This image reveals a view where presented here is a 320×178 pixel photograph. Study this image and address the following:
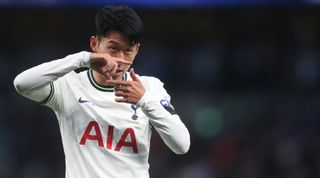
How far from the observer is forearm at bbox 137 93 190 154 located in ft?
13.1

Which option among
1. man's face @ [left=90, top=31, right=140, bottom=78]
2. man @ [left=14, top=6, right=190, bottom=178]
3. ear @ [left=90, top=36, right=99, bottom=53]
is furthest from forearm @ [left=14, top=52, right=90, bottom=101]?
ear @ [left=90, top=36, right=99, bottom=53]

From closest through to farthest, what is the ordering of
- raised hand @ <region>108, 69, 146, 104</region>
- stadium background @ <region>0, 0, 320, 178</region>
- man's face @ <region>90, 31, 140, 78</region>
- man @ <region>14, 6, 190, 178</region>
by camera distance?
raised hand @ <region>108, 69, 146, 104</region>, man @ <region>14, 6, 190, 178</region>, man's face @ <region>90, 31, 140, 78</region>, stadium background @ <region>0, 0, 320, 178</region>

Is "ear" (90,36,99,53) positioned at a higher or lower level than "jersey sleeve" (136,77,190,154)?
higher

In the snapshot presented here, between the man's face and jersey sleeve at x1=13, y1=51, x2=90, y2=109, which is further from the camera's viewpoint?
the man's face

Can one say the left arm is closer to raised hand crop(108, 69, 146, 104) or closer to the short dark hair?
raised hand crop(108, 69, 146, 104)

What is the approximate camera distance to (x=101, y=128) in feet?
13.8

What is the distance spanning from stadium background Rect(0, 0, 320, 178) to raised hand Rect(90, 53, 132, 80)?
307 inches

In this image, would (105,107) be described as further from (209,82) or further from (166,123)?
(209,82)

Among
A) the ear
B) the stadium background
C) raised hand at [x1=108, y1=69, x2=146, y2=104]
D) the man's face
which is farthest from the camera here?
the stadium background

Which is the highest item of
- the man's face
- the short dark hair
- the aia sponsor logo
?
the short dark hair

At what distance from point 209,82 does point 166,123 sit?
31.6 feet

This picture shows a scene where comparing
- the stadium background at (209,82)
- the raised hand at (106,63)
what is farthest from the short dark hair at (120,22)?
the stadium background at (209,82)

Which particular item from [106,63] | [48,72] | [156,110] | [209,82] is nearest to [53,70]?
[48,72]

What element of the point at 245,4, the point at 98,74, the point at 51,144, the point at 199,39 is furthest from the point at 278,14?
the point at 98,74
